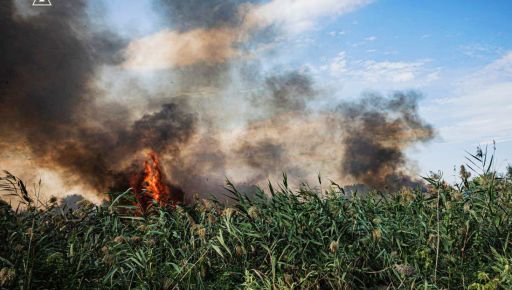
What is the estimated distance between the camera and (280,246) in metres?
6.29

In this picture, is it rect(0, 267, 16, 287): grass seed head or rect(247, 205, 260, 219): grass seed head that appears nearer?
rect(0, 267, 16, 287): grass seed head

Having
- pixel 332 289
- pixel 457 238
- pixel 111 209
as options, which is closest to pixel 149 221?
pixel 111 209

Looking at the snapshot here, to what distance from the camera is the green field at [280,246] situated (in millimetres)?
5734

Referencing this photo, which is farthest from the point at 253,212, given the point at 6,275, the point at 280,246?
the point at 6,275

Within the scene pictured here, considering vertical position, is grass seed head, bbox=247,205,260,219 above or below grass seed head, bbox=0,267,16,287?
above

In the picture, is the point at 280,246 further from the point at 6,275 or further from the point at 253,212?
the point at 6,275

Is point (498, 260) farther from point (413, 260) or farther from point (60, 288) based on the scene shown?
point (60, 288)

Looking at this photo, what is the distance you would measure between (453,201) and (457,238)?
2.95 feet

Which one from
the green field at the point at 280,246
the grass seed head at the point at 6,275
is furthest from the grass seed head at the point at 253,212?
the grass seed head at the point at 6,275

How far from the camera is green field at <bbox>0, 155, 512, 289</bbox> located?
→ 573cm

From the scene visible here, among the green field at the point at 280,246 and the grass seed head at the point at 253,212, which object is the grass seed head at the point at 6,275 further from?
the grass seed head at the point at 253,212

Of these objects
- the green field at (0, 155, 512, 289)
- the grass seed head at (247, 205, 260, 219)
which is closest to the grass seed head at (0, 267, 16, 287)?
the green field at (0, 155, 512, 289)

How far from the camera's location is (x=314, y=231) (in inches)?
254

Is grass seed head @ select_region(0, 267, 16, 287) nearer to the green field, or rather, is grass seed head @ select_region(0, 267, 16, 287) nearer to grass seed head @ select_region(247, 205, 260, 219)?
the green field
